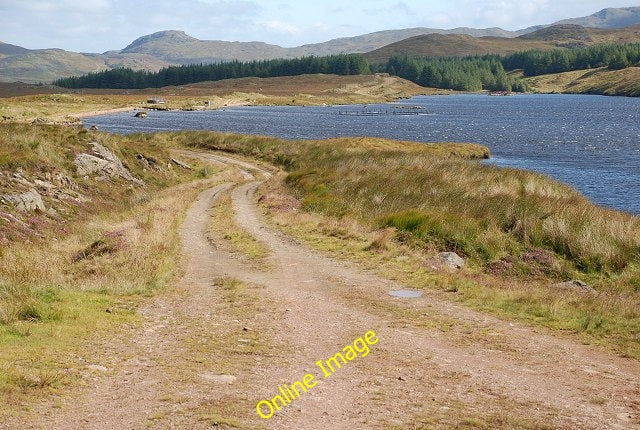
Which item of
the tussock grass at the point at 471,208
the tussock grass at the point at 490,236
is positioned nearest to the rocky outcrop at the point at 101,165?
the tussock grass at the point at 490,236

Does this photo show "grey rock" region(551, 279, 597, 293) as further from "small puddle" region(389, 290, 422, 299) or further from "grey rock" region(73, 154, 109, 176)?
"grey rock" region(73, 154, 109, 176)

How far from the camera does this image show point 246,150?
71.6m

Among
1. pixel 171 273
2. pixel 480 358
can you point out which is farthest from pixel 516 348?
pixel 171 273

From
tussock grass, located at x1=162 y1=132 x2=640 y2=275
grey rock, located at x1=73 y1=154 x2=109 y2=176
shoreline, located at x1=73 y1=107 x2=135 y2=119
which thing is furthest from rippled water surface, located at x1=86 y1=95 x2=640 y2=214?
grey rock, located at x1=73 y1=154 x2=109 y2=176

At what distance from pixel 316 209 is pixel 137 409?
24278 millimetres

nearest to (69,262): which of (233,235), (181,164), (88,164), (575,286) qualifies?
(233,235)

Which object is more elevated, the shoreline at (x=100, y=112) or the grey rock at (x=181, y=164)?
the shoreline at (x=100, y=112)

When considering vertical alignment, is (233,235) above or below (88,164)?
below

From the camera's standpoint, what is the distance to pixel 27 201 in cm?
2777

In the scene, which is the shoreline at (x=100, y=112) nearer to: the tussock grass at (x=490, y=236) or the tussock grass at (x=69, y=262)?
the tussock grass at (x=69, y=262)

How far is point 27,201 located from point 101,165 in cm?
1320

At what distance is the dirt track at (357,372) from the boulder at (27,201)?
12.9 m

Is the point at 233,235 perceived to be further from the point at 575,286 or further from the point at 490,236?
the point at 575,286

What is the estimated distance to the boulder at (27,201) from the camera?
87.8ft
